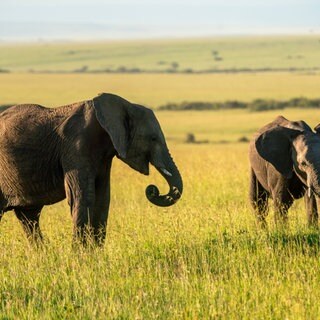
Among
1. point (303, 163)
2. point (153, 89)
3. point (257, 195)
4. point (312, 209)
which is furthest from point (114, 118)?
point (153, 89)

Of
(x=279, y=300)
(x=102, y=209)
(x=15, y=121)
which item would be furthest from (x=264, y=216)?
(x=279, y=300)

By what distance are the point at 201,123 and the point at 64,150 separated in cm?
4356

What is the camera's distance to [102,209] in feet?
38.2

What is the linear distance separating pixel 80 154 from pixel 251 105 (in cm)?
5606

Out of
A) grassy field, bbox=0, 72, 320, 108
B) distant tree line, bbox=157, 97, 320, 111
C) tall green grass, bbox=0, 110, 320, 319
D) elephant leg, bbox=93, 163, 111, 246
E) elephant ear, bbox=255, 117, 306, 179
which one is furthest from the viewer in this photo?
grassy field, bbox=0, 72, 320, 108

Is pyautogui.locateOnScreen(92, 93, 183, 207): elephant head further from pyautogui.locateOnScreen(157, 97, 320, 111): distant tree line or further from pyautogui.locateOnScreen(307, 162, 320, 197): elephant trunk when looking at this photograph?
pyautogui.locateOnScreen(157, 97, 320, 111): distant tree line

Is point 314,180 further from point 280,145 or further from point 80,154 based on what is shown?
point 80,154

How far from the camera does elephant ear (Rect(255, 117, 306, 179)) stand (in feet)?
41.9

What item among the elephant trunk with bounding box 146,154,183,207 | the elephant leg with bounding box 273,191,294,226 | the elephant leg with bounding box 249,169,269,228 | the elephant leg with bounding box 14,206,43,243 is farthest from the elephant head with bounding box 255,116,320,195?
the elephant leg with bounding box 14,206,43,243

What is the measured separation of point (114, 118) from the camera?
11.3 metres

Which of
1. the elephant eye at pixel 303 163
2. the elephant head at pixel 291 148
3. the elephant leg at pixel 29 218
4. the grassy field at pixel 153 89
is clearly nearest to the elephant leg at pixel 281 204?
the elephant head at pixel 291 148

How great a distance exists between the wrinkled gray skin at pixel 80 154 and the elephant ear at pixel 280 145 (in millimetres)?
1980

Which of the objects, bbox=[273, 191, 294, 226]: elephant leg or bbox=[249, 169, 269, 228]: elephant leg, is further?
bbox=[249, 169, 269, 228]: elephant leg

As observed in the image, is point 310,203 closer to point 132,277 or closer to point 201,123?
point 132,277
